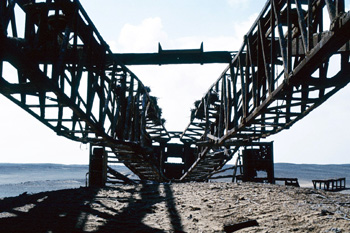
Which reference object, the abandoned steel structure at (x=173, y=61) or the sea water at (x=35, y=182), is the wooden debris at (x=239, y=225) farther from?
the sea water at (x=35, y=182)

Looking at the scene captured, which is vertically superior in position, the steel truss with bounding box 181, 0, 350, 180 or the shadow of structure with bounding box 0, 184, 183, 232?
the steel truss with bounding box 181, 0, 350, 180

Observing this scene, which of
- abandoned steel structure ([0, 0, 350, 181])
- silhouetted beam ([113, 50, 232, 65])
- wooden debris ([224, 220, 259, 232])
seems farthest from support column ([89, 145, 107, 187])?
wooden debris ([224, 220, 259, 232])

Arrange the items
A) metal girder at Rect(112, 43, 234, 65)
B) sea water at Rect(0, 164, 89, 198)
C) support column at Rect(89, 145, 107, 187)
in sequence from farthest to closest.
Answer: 1. sea water at Rect(0, 164, 89, 198)
2. support column at Rect(89, 145, 107, 187)
3. metal girder at Rect(112, 43, 234, 65)

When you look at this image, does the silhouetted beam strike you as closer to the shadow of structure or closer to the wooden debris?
the shadow of structure

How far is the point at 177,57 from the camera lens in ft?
31.0

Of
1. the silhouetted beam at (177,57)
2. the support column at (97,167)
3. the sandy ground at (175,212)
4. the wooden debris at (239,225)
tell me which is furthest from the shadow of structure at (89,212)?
the silhouetted beam at (177,57)

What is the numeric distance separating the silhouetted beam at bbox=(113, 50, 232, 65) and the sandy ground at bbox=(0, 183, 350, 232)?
430 centimetres

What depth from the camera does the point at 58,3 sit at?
517 centimetres

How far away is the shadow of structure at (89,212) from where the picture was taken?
5.23m

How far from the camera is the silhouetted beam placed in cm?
931

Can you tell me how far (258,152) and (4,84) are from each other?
16.9 m

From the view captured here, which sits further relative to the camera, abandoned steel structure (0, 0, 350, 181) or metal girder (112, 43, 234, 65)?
metal girder (112, 43, 234, 65)

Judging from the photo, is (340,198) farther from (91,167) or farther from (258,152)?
(258,152)

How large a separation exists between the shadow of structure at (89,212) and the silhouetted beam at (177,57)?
4.37 meters
